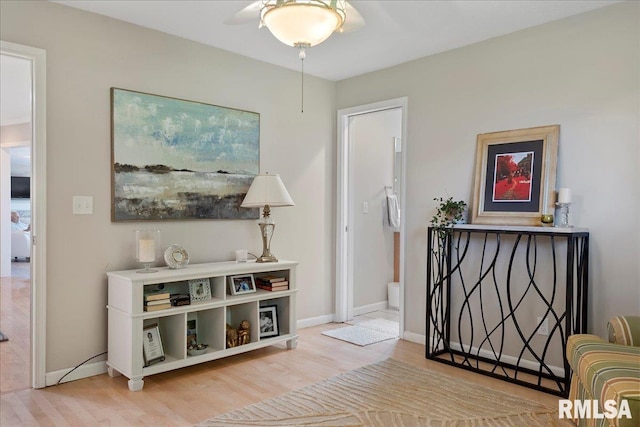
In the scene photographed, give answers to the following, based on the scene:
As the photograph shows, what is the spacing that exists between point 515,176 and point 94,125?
2.94 m

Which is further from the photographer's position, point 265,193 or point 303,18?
point 265,193

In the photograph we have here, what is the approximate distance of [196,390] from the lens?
2.96 meters

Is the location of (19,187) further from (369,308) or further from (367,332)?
(367,332)

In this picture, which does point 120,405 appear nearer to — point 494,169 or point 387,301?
point 494,169

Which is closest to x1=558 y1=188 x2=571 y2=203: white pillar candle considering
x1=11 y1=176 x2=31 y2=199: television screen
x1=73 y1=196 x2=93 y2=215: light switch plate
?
x1=73 y1=196 x2=93 y2=215: light switch plate

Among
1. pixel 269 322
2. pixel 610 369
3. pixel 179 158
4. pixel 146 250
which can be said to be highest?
pixel 179 158

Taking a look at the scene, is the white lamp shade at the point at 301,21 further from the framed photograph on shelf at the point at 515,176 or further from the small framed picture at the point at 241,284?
the small framed picture at the point at 241,284

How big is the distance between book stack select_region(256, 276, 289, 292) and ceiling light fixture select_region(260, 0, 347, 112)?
6.96 ft

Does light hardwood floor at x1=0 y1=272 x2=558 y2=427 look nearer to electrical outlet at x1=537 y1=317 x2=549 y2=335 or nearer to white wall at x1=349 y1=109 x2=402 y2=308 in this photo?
electrical outlet at x1=537 y1=317 x2=549 y2=335

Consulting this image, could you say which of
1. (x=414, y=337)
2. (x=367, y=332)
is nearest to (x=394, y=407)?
(x=414, y=337)

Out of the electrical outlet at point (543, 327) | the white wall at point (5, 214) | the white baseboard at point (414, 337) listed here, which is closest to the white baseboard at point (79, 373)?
the white baseboard at point (414, 337)

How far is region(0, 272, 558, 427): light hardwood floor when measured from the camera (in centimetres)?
257

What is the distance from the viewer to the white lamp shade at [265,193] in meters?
3.73

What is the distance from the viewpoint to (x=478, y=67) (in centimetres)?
362
